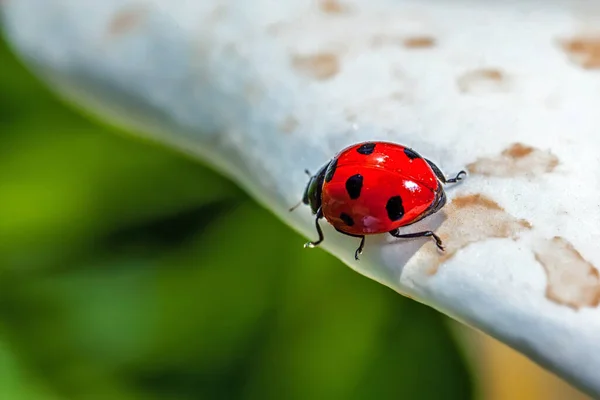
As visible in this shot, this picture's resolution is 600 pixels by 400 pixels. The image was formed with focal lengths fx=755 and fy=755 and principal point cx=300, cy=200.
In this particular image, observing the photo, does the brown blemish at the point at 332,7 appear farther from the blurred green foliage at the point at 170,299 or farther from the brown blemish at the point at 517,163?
the blurred green foliage at the point at 170,299

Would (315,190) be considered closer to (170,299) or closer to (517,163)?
(517,163)

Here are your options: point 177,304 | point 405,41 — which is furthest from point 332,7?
point 177,304

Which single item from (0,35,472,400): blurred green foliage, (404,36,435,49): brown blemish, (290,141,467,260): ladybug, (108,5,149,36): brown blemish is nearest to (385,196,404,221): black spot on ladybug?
(290,141,467,260): ladybug

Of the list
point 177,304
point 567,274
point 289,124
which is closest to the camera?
point 567,274

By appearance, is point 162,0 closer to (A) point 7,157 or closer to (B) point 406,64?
(B) point 406,64

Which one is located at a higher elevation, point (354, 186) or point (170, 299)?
point (354, 186)
